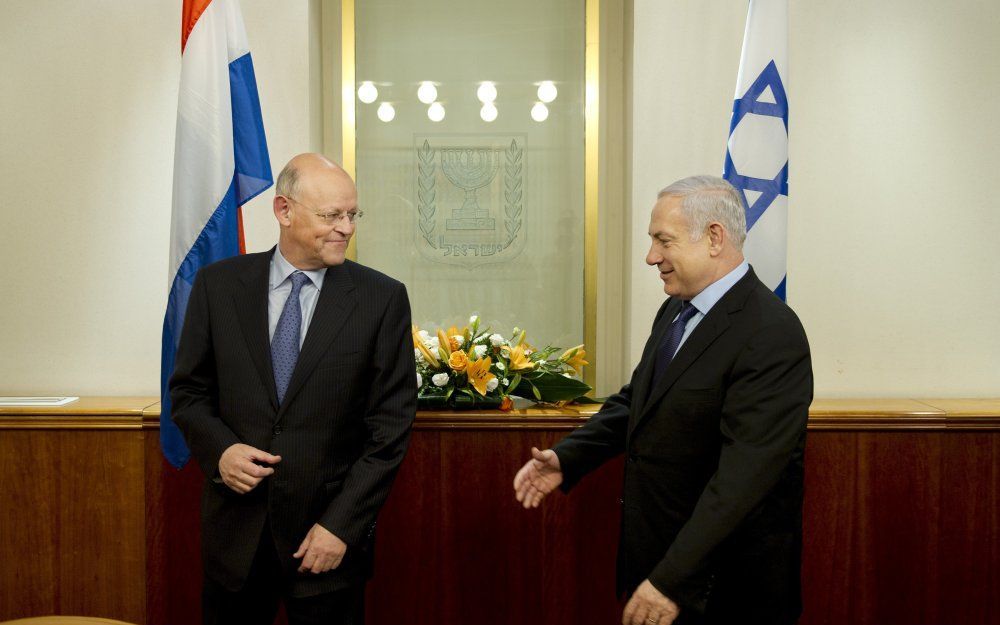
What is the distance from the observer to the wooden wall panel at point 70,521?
2.93 m

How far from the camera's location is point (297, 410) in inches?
77.4

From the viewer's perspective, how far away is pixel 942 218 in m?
3.36

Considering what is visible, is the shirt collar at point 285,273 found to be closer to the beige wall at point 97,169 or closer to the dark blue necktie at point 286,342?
the dark blue necktie at point 286,342

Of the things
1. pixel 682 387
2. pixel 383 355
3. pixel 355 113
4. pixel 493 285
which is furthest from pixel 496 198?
pixel 682 387

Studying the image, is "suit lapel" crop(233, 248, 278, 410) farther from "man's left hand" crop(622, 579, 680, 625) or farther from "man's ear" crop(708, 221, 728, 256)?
"man's ear" crop(708, 221, 728, 256)

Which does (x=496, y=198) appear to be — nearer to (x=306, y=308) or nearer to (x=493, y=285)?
(x=493, y=285)

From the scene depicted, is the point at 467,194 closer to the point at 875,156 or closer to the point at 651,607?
the point at 875,156

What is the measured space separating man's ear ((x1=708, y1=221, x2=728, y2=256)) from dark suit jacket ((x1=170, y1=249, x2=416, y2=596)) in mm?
823

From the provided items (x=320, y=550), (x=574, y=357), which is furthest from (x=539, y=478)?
(x=574, y=357)

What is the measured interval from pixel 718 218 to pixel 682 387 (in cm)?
41

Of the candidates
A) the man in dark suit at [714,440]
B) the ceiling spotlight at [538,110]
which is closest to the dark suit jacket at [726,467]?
the man in dark suit at [714,440]

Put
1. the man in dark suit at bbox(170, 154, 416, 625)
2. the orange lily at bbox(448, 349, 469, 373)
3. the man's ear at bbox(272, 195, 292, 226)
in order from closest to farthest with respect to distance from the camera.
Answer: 1. the man in dark suit at bbox(170, 154, 416, 625)
2. the man's ear at bbox(272, 195, 292, 226)
3. the orange lily at bbox(448, 349, 469, 373)

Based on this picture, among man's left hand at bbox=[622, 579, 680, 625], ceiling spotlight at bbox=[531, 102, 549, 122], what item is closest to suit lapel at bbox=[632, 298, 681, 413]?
man's left hand at bbox=[622, 579, 680, 625]

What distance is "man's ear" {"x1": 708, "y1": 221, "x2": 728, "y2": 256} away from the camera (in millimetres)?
1873
